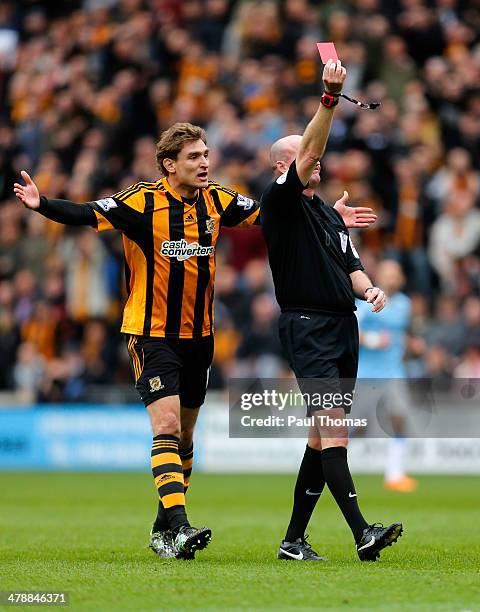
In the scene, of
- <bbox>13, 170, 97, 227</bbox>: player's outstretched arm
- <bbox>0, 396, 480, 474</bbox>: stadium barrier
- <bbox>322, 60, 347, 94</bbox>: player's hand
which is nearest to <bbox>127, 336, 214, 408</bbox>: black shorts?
<bbox>13, 170, 97, 227</bbox>: player's outstretched arm

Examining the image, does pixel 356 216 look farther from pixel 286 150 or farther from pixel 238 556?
pixel 238 556

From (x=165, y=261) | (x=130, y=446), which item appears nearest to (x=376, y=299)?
(x=165, y=261)

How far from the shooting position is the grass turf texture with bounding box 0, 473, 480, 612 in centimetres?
620

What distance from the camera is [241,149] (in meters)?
18.9

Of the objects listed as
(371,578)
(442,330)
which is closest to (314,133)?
(371,578)

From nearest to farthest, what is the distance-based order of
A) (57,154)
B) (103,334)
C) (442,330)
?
(442,330)
(103,334)
(57,154)

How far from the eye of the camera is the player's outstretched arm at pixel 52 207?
7.77 metres

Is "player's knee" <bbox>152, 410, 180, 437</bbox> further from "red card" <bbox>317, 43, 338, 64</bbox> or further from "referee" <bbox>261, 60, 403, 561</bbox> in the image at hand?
"red card" <bbox>317, 43, 338, 64</bbox>

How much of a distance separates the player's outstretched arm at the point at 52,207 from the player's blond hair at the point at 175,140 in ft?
2.26

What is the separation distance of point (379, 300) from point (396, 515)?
4.48 meters

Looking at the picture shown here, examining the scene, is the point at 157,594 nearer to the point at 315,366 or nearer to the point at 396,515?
the point at 315,366

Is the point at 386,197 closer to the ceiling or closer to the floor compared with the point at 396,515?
closer to the ceiling

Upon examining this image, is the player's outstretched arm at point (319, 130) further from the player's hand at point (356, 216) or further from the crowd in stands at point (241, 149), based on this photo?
the crowd in stands at point (241, 149)

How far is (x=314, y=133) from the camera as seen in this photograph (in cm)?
730
